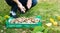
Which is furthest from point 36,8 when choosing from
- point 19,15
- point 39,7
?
point 19,15

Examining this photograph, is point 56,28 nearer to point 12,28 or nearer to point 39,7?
point 12,28

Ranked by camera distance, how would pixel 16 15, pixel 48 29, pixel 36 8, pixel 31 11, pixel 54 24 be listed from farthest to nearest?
pixel 36 8 < pixel 31 11 < pixel 16 15 < pixel 54 24 < pixel 48 29

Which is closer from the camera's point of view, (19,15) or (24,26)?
(24,26)

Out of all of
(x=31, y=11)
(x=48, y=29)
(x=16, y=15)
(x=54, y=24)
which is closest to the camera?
(x=48, y=29)

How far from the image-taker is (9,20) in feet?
14.8

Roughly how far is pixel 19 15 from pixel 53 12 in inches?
36.4

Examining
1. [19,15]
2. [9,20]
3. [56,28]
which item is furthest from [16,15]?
[56,28]

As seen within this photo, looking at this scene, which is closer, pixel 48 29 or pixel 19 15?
pixel 48 29

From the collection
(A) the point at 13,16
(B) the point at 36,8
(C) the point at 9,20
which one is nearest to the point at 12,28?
(C) the point at 9,20

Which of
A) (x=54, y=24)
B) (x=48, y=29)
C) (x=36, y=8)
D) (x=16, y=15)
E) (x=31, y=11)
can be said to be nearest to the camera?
(x=48, y=29)

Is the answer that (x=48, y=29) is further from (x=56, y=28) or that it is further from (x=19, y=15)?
(x=19, y=15)

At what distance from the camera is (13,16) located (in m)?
4.93

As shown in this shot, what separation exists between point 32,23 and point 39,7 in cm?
174

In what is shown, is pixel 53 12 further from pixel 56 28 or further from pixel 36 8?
pixel 56 28
